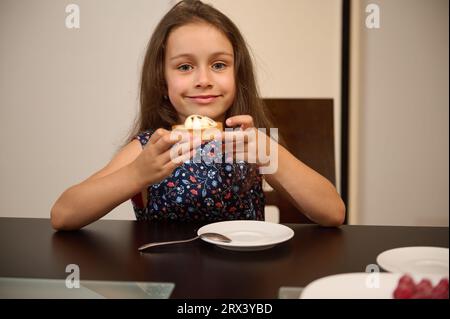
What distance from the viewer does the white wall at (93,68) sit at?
2.34 meters

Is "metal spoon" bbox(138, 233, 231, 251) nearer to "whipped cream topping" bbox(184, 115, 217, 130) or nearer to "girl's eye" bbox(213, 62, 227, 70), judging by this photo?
"whipped cream topping" bbox(184, 115, 217, 130)

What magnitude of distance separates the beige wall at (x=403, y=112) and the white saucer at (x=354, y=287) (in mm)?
1893

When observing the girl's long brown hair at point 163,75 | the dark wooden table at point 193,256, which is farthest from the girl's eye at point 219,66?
the dark wooden table at point 193,256

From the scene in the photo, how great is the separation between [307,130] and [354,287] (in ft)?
3.51

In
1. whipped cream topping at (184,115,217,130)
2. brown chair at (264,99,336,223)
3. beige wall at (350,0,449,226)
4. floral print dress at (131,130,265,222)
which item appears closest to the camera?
whipped cream topping at (184,115,217,130)

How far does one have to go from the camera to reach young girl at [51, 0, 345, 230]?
981 millimetres

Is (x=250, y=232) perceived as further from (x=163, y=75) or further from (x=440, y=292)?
(x=163, y=75)

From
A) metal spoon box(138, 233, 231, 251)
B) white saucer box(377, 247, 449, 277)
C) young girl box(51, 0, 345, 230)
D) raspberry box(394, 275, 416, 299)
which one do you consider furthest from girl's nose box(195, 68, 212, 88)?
raspberry box(394, 275, 416, 299)

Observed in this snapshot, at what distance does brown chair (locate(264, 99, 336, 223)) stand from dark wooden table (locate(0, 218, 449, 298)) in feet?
2.04

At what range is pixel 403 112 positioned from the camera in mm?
2359

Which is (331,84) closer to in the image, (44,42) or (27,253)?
(44,42)

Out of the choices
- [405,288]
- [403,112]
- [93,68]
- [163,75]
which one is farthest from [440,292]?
[93,68]
